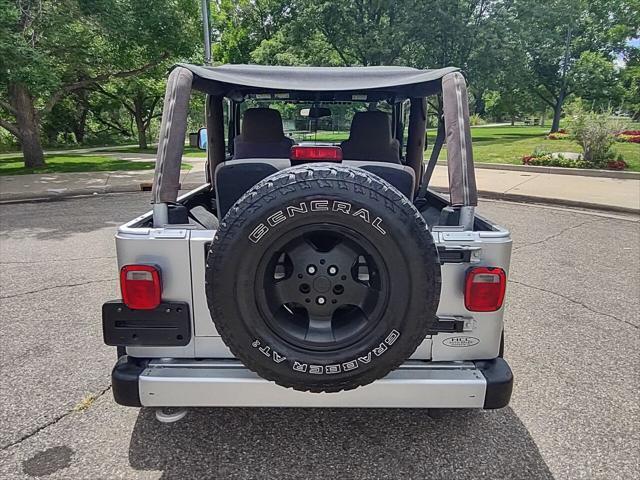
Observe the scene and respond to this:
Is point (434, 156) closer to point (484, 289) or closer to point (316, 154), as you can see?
point (316, 154)

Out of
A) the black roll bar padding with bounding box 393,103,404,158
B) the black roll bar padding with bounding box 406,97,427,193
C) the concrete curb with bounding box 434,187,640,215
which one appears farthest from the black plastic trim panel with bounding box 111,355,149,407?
the concrete curb with bounding box 434,187,640,215

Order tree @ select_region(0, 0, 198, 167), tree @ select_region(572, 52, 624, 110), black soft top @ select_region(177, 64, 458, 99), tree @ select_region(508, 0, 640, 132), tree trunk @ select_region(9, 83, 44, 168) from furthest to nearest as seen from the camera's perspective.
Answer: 1. tree @ select_region(572, 52, 624, 110)
2. tree @ select_region(508, 0, 640, 132)
3. tree trunk @ select_region(9, 83, 44, 168)
4. tree @ select_region(0, 0, 198, 167)
5. black soft top @ select_region(177, 64, 458, 99)

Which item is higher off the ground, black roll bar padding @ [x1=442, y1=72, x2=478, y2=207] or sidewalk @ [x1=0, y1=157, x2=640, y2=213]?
black roll bar padding @ [x1=442, y1=72, x2=478, y2=207]

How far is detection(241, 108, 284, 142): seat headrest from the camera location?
403cm

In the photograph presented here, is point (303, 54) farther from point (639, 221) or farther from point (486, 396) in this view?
point (486, 396)

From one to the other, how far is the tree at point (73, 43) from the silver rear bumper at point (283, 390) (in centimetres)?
1083

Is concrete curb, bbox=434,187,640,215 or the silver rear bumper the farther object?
concrete curb, bbox=434,187,640,215

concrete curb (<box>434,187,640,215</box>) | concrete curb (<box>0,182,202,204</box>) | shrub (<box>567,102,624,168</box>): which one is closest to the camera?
concrete curb (<box>434,187,640,215</box>)

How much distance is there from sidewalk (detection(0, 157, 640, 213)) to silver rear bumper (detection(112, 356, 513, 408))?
769 centimetres

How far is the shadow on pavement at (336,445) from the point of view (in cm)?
235

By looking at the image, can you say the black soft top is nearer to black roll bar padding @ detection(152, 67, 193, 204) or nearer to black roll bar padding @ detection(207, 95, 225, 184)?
black roll bar padding @ detection(152, 67, 193, 204)

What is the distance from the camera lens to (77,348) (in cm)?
359

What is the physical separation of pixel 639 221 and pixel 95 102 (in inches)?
1202

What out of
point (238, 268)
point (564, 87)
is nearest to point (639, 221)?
point (238, 268)
